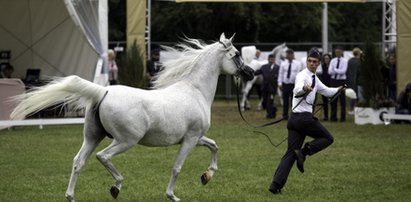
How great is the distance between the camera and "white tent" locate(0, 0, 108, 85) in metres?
22.8

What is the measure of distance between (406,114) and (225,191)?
447 inches

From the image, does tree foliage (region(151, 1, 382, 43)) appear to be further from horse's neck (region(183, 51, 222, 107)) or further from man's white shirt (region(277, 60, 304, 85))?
horse's neck (region(183, 51, 222, 107))

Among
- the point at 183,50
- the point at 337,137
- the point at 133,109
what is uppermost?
the point at 183,50

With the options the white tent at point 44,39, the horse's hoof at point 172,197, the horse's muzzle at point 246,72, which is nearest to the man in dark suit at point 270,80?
the white tent at point 44,39

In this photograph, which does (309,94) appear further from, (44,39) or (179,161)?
(44,39)

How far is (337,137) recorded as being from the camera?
17688 millimetres

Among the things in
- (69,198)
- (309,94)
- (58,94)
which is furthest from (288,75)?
(58,94)

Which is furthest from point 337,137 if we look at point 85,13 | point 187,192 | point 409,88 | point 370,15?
point 370,15

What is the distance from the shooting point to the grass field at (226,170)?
1011 cm

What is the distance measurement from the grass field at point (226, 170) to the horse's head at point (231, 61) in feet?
5.01

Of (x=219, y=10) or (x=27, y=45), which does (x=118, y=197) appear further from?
(x=219, y=10)

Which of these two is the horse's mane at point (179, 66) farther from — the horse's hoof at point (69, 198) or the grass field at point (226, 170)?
the horse's hoof at point (69, 198)

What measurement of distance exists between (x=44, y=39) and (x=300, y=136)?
14.7 m

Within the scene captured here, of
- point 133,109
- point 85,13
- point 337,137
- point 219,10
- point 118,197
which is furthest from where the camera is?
point 219,10
